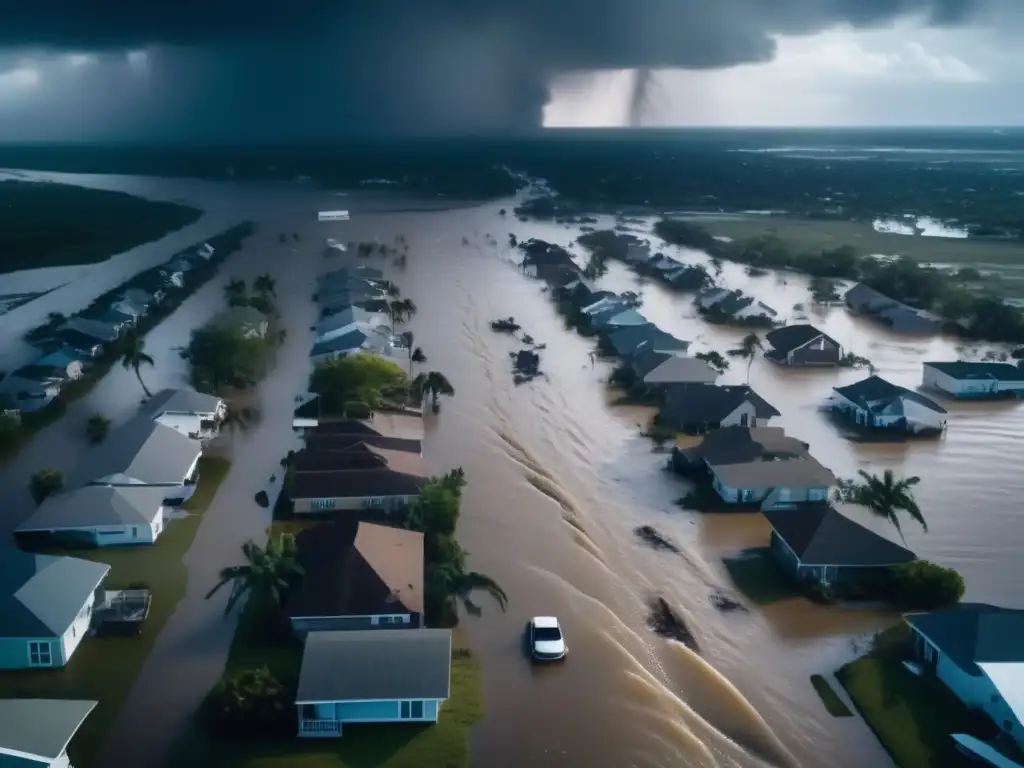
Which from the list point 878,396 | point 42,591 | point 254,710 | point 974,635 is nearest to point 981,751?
point 974,635

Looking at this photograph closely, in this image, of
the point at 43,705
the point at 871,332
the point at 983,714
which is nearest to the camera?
the point at 43,705

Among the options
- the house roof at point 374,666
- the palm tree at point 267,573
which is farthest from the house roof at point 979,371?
the palm tree at point 267,573

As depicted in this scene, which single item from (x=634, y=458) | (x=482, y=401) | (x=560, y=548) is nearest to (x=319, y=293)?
(x=482, y=401)

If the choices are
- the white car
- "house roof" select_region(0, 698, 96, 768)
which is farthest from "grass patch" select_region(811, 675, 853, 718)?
"house roof" select_region(0, 698, 96, 768)

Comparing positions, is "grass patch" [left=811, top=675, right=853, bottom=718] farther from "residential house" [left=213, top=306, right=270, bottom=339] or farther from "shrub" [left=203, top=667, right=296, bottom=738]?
"residential house" [left=213, top=306, right=270, bottom=339]

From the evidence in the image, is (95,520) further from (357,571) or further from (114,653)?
(357,571)

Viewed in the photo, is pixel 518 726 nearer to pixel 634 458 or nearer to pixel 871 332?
pixel 634 458

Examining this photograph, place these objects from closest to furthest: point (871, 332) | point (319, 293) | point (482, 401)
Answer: point (482, 401), point (871, 332), point (319, 293)
